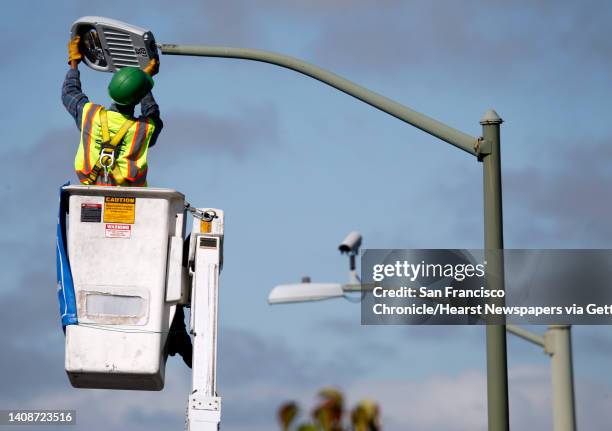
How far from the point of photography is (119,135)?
41.5 feet

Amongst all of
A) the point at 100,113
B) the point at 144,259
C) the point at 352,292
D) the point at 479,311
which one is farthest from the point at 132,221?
the point at 479,311

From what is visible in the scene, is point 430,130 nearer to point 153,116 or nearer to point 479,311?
point 479,311

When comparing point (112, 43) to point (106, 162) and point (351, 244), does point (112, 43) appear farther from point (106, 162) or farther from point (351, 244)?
point (351, 244)

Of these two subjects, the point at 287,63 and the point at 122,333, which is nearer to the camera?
the point at 122,333

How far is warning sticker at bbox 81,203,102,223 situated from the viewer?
40.0 feet

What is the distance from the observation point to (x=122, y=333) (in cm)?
1196

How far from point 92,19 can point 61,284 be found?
2658mm

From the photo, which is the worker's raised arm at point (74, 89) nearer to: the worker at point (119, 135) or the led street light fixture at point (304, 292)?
the worker at point (119, 135)

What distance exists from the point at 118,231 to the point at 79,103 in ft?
4.84

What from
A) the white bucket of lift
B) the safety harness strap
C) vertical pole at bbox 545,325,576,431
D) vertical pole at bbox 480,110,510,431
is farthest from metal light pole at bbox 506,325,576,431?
the safety harness strap

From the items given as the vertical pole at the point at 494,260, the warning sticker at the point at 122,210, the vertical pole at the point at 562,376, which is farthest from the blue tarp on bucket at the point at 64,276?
the vertical pole at the point at 562,376

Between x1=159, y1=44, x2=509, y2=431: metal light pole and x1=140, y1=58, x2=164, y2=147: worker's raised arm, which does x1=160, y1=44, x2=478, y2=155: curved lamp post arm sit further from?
x1=140, y1=58, x2=164, y2=147: worker's raised arm

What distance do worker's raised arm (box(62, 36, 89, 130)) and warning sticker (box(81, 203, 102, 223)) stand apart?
938 millimetres

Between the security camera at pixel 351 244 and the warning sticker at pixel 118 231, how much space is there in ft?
5.84
